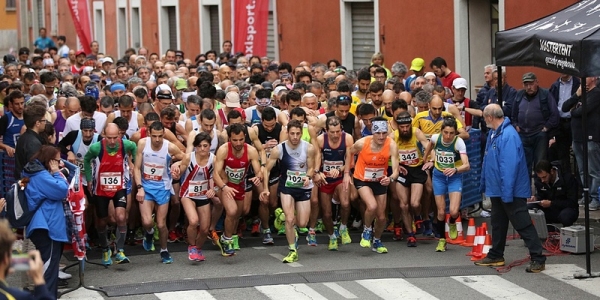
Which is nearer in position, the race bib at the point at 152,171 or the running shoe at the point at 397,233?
the race bib at the point at 152,171

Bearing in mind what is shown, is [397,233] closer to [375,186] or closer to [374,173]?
[375,186]

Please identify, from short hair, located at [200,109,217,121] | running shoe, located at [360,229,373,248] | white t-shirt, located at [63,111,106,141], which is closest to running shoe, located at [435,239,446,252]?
running shoe, located at [360,229,373,248]

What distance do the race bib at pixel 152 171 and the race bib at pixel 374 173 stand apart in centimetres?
245

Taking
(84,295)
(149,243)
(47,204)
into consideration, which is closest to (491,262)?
(149,243)

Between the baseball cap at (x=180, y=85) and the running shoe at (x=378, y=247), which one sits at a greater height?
the baseball cap at (x=180, y=85)

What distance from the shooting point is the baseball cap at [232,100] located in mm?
17188

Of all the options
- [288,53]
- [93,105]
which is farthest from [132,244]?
[288,53]

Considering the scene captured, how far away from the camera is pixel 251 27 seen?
88.7ft

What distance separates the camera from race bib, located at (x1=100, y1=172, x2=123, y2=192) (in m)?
14.0

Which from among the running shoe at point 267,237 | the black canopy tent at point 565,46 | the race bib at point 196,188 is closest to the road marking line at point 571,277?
the black canopy tent at point 565,46

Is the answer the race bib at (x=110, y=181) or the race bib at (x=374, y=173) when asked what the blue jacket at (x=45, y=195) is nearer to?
the race bib at (x=110, y=181)

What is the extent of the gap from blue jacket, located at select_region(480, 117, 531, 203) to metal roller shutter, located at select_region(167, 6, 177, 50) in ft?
86.1

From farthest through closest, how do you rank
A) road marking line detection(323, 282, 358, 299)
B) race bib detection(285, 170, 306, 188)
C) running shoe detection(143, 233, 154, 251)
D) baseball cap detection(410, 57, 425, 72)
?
baseball cap detection(410, 57, 425, 72) → running shoe detection(143, 233, 154, 251) → race bib detection(285, 170, 306, 188) → road marking line detection(323, 282, 358, 299)

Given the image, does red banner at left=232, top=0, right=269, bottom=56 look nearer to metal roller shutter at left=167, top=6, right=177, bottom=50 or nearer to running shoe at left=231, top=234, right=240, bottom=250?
metal roller shutter at left=167, top=6, right=177, bottom=50
